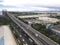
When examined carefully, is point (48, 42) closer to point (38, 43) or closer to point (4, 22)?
point (38, 43)

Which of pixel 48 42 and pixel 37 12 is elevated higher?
pixel 48 42

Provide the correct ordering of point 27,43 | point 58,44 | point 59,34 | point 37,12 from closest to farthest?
point 58,44 → point 27,43 → point 59,34 → point 37,12

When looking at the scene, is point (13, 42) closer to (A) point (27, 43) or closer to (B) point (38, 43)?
(A) point (27, 43)

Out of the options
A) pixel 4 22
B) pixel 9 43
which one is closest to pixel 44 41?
pixel 9 43

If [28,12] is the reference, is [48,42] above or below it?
above

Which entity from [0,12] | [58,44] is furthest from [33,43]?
[0,12]

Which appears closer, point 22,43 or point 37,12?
point 22,43

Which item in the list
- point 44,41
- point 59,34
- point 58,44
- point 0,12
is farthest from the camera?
point 0,12

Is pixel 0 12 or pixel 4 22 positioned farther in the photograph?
pixel 0 12

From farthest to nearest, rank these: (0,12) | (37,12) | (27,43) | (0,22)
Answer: (37,12), (0,12), (0,22), (27,43)
